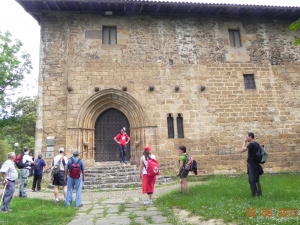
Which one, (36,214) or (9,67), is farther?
(9,67)

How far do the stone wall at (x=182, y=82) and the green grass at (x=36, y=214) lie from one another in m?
4.30

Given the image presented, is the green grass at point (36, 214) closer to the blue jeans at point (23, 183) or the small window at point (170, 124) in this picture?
the blue jeans at point (23, 183)

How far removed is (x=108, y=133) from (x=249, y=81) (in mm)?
6707

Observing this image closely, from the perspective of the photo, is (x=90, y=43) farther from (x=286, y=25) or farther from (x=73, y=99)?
(x=286, y=25)

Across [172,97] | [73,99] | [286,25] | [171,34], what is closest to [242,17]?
[286,25]

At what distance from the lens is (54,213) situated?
4.86m

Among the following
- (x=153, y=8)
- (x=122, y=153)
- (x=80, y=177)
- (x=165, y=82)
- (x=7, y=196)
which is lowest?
(x=7, y=196)

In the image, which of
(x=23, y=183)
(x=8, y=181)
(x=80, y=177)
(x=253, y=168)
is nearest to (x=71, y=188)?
(x=80, y=177)

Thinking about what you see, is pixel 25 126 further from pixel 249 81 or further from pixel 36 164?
pixel 249 81

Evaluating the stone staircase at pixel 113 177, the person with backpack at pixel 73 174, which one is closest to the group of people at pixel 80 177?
the person with backpack at pixel 73 174

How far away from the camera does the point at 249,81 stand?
38.3 feet

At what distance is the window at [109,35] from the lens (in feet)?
37.1

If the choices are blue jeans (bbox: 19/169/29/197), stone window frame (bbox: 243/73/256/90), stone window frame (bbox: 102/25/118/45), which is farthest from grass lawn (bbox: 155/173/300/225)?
stone window frame (bbox: 102/25/118/45)

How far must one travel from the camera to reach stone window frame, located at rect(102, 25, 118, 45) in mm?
11297
